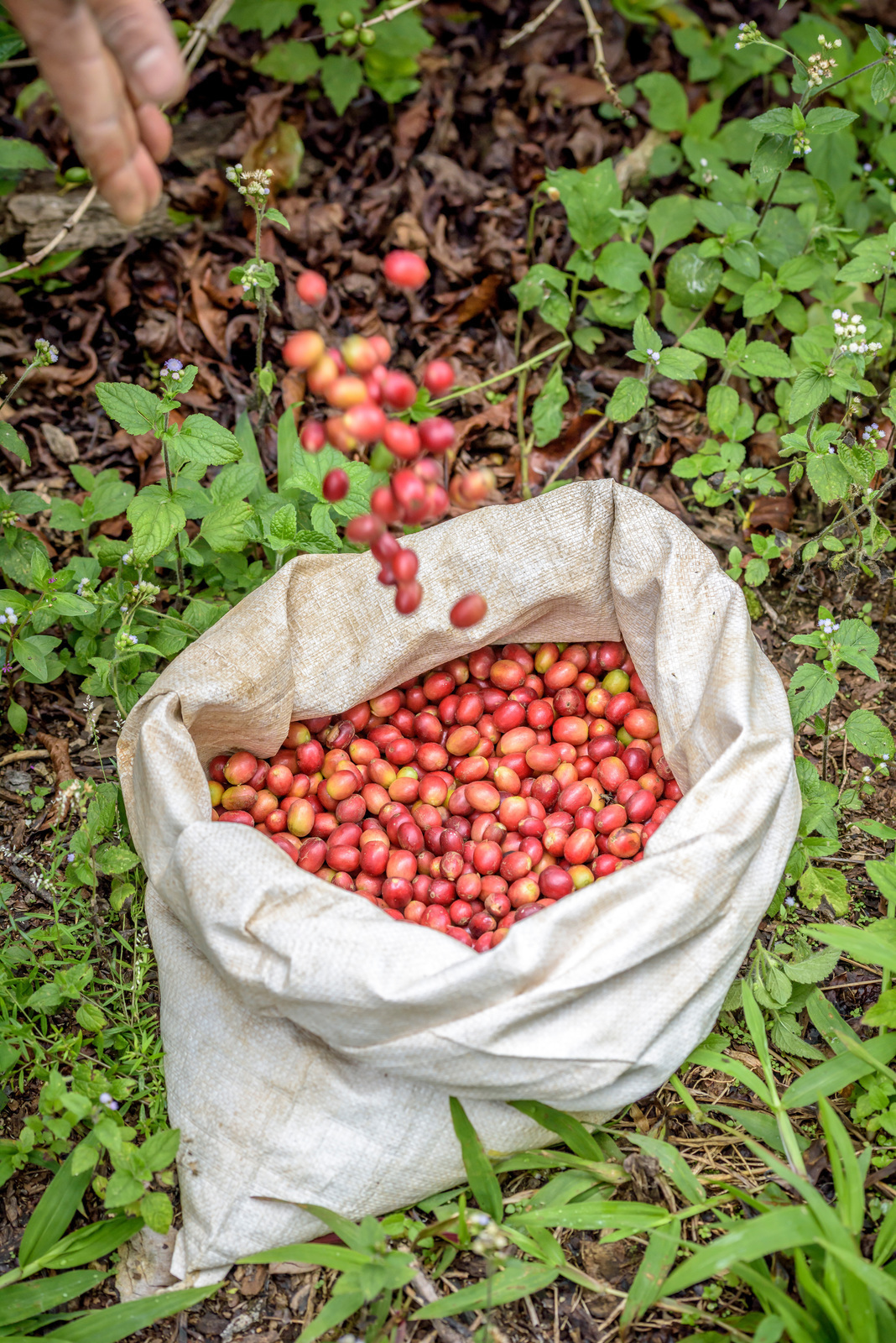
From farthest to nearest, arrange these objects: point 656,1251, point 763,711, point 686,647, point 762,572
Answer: point 762,572 < point 686,647 < point 763,711 < point 656,1251

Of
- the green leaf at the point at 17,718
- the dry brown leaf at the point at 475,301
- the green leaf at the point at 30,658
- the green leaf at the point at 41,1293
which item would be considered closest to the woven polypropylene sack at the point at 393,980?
the green leaf at the point at 41,1293

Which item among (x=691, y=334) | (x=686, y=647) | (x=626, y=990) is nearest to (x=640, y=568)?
(x=686, y=647)

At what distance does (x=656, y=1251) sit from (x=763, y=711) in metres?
1.13

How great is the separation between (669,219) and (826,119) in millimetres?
889

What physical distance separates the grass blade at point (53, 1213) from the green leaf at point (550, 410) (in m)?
2.44

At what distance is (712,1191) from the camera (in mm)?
2051

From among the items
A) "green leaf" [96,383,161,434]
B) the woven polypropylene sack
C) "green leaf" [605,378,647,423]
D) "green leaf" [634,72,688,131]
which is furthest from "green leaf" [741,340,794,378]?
"green leaf" [96,383,161,434]

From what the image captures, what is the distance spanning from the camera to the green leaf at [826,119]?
8.17ft

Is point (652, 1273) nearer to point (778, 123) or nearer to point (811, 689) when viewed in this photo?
point (811, 689)

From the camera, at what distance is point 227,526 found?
8.29 ft

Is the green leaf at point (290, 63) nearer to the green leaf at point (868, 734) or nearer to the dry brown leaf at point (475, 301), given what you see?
the dry brown leaf at point (475, 301)

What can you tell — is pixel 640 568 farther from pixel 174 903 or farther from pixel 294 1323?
pixel 294 1323

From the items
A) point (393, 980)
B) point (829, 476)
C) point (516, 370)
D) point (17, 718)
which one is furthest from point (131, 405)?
point (829, 476)

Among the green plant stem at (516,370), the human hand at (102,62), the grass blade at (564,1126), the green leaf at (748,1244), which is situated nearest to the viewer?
the human hand at (102,62)
